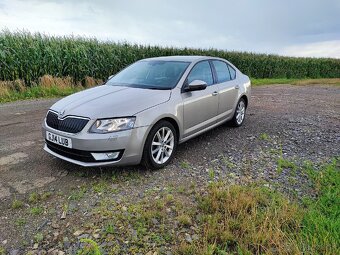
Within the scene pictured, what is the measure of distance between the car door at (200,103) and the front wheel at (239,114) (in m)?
1.15

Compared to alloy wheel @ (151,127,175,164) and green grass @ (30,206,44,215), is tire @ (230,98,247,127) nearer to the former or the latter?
alloy wheel @ (151,127,175,164)

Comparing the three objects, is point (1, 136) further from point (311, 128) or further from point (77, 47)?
point (77, 47)

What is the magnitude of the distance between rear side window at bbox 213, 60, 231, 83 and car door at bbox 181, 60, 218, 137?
279 millimetres

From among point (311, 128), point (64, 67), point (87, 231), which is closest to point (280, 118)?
point (311, 128)

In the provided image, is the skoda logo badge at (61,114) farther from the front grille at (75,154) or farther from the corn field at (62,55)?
the corn field at (62,55)

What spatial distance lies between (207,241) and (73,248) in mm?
1265

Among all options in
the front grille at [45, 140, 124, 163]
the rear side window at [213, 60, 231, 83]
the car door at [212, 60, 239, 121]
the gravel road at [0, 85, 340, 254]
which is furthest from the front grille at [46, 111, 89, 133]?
the rear side window at [213, 60, 231, 83]

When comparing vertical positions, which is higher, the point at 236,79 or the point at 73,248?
the point at 236,79

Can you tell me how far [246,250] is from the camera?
2801 mm

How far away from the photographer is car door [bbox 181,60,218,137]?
486 centimetres

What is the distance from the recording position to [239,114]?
688 centimetres

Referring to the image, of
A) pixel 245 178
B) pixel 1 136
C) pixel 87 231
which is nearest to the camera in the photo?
pixel 87 231

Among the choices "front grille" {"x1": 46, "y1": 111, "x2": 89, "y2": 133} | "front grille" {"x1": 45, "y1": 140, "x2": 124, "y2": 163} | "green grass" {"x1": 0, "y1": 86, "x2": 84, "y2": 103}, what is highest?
"front grille" {"x1": 46, "y1": 111, "x2": 89, "y2": 133}

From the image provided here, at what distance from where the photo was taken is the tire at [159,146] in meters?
4.19
